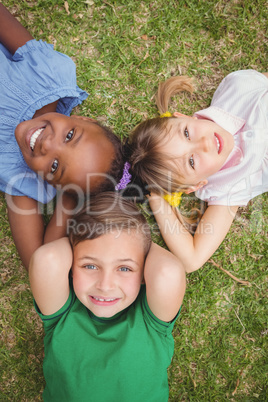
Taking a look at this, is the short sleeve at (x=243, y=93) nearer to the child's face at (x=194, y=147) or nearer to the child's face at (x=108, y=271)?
the child's face at (x=194, y=147)

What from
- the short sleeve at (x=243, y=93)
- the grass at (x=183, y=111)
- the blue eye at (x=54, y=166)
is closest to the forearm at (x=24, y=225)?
the grass at (x=183, y=111)

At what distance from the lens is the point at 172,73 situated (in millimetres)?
2330

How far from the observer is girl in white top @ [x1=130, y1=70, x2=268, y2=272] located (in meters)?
1.94

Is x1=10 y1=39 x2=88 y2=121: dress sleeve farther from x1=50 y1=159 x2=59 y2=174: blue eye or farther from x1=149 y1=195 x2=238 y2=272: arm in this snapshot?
x1=149 y1=195 x2=238 y2=272: arm

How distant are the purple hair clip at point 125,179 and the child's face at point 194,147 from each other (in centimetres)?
26

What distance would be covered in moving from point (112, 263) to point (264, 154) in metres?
1.27

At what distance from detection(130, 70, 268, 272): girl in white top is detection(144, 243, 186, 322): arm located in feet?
1.43

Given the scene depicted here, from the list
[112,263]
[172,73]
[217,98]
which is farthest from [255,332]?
[172,73]

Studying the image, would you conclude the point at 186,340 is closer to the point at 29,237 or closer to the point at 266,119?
the point at 29,237

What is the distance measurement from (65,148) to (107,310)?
0.87m

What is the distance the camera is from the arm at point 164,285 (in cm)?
162

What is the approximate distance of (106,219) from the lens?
1.73m

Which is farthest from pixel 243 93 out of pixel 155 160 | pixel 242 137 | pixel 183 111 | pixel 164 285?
pixel 164 285

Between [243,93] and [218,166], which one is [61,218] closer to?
[218,166]
